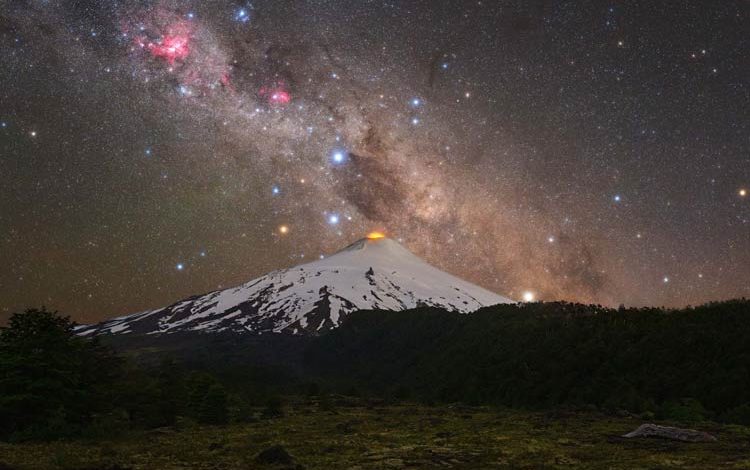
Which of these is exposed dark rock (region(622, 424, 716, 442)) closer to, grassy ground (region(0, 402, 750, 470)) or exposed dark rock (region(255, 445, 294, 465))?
grassy ground (region(0, 402, 750, 470))

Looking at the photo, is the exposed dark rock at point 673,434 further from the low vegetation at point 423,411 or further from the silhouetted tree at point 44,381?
the silhouetted tree at point 44,381

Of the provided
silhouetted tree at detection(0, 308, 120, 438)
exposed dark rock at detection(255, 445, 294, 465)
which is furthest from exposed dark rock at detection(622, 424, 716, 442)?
silhouetted tree at detection(0, 308, 120, 438)

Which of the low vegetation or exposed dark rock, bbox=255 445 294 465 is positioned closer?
exposed dark rock, bbox=255 445 294 465

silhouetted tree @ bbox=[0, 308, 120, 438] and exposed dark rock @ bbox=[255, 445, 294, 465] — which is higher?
silhouetted tree @ bbox=[0, 308, 120, 438]

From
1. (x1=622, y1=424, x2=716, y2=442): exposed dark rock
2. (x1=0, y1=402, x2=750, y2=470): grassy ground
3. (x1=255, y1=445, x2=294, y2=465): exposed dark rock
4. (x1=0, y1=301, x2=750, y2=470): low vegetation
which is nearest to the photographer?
(x1=0, y1=402, x2=750, y2=470): grassy ground

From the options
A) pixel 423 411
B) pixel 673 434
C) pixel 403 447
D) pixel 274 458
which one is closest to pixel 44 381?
pixel 274 458

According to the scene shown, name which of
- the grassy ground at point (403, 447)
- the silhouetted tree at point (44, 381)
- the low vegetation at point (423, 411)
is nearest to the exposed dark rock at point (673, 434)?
the grassy ground at point (403, 447)

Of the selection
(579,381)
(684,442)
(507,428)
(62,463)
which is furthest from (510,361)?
(62,463)

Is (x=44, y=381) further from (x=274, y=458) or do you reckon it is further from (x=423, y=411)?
(x=423, y=411)
